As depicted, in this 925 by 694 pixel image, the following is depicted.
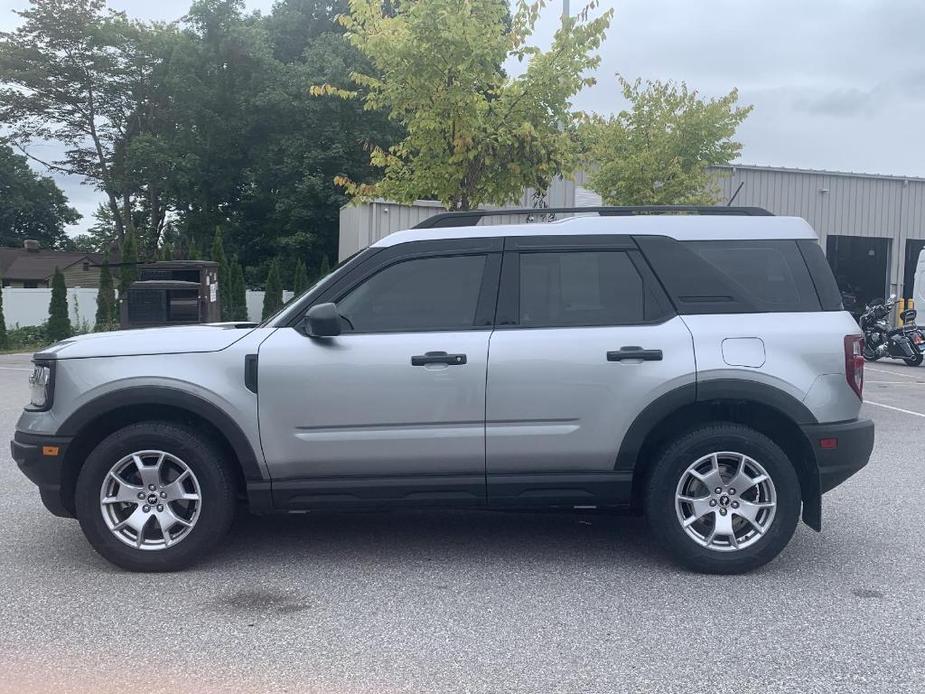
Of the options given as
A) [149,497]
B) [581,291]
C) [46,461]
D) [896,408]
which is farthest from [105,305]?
[581,291]

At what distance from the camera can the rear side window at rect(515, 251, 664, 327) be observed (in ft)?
17.0

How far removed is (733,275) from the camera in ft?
17.3

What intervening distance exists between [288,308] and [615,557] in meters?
2.35

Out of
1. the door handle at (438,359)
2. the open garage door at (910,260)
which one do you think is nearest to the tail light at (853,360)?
the door handle at (438,359)

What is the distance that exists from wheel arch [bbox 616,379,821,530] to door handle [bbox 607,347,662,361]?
0.71 feet

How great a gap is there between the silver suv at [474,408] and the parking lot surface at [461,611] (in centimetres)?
36

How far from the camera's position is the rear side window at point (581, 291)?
17.0ft

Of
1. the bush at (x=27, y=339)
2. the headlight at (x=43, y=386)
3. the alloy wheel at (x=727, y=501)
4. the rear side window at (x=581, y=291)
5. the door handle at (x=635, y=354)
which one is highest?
the rear side window at (x=581, y=291)

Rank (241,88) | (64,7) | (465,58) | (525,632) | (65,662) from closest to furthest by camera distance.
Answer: (65,662) → (525,632) → (465,58) → (241,88) → (64,7)

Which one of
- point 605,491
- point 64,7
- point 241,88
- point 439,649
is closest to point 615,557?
point 605,491

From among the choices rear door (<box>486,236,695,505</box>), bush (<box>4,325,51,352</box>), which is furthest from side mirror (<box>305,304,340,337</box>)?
bush (<box>4,325,51,352</box>)

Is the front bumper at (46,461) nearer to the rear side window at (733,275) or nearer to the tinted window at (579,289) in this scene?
the tinted window at (579,289)

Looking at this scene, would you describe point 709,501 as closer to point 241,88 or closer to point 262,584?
point 262,584

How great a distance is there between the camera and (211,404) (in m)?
5.00
